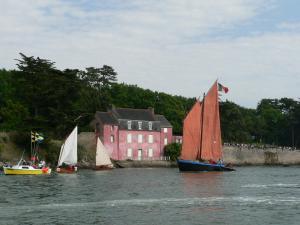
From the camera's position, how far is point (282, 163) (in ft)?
403

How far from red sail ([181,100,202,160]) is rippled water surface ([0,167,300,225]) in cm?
2146

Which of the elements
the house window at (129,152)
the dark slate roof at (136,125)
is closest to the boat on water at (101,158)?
the dark slate roof at (136,125)

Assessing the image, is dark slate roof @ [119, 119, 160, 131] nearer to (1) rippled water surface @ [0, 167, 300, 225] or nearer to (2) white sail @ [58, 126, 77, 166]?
(2) white sail @ [58, 126, 77, 166]

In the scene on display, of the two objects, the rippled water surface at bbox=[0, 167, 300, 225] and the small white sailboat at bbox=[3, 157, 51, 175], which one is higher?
the small white sailboat at bbox=[3, 157, 51, 175]

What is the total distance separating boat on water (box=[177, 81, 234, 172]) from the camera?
80.8m

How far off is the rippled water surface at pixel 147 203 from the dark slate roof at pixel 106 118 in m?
39.7

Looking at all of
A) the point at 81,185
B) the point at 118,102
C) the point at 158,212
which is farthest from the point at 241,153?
the point at 158,212

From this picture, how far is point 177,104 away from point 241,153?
18.9 metres

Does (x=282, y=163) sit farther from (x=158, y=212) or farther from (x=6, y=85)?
(x=158, y=212)

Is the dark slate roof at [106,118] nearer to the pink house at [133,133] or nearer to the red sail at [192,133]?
the pink house at [133,133]

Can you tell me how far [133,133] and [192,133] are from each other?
24225 millimetres

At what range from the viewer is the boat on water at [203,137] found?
80750 millimetres

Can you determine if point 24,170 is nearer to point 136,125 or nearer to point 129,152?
point 129,152

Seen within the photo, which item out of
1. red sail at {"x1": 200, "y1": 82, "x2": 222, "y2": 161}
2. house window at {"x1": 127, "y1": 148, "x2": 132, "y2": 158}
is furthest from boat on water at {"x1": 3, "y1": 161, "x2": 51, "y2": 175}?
house window at {"x1": 127, "y1": 148, "x2": 132, "y2": 158}
